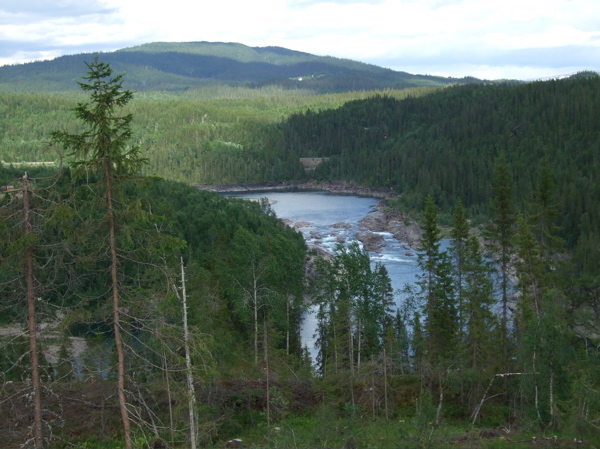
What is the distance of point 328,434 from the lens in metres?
19.6

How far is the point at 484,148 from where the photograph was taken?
137 metres

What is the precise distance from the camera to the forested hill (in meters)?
99.4

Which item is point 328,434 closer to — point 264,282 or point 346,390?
point 346,390

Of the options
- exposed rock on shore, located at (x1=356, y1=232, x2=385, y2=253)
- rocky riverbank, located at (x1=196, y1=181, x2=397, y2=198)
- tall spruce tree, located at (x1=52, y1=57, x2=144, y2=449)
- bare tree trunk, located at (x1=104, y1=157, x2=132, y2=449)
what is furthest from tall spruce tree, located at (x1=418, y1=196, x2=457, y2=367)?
rocky riverbank, located at (x1=196, y1=181, x2=397, y2=198)

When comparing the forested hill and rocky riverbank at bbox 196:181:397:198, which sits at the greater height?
the forested hill

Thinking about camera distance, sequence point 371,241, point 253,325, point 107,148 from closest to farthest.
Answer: point 107,148
point 253,325
point 371,241

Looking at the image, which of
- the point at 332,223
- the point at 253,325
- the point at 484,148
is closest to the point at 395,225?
the point at 332,223

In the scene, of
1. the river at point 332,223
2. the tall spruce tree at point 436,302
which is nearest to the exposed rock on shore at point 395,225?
the river at point 332,223

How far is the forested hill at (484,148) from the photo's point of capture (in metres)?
99.4

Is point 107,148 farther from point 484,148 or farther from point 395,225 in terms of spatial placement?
point 484,148

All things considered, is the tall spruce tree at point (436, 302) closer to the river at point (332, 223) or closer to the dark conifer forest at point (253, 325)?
the dark conifer forest at point (253, 325)

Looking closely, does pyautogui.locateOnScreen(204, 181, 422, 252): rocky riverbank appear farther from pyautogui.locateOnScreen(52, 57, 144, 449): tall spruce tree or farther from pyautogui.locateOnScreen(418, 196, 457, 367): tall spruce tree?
pyautogui.locateOnScreen(52, 57, 144, 449): tall spruce tree

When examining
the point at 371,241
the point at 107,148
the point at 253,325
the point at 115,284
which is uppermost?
the point at 107,148

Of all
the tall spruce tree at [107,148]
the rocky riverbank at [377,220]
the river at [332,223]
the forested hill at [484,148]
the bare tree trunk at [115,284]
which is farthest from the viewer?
the forested hill at [484,148]
